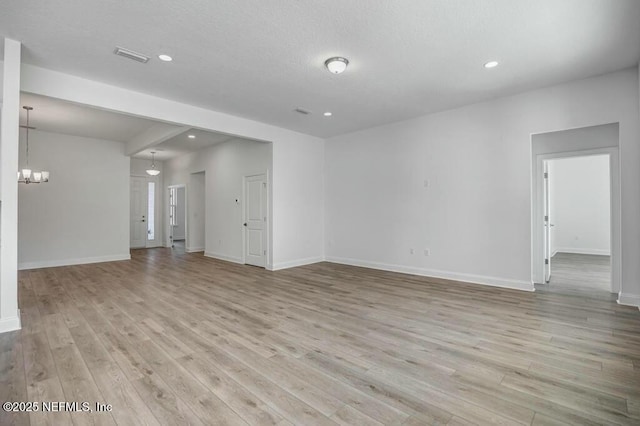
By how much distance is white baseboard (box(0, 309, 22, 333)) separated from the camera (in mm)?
3062

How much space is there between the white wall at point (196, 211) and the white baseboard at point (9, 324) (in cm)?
643

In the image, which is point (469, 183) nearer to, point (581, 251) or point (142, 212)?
point (581, 251)

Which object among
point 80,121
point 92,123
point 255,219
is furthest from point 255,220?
point 80,121

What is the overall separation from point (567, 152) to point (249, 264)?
21.3 ft

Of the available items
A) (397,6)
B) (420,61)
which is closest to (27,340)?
(397,6)

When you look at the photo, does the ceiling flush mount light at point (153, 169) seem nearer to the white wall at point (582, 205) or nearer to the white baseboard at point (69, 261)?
the white baseboard at point (69, 261)

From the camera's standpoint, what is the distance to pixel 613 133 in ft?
14.4

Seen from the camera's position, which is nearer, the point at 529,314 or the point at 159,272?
the point at 529,314

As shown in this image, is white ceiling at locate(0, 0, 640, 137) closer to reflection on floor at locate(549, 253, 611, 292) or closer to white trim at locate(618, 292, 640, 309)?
white trim at locate(618, 292, 640, 309)

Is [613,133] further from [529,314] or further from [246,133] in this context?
[246,133]


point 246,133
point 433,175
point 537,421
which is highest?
point 246,133

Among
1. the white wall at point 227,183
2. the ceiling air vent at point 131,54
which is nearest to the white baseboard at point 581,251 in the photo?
the white wall at point 227,183

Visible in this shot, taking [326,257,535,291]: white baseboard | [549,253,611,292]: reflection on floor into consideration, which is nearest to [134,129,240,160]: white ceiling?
[326,257,535,291]: white baseboard

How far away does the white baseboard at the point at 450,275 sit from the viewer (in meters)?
4.71
